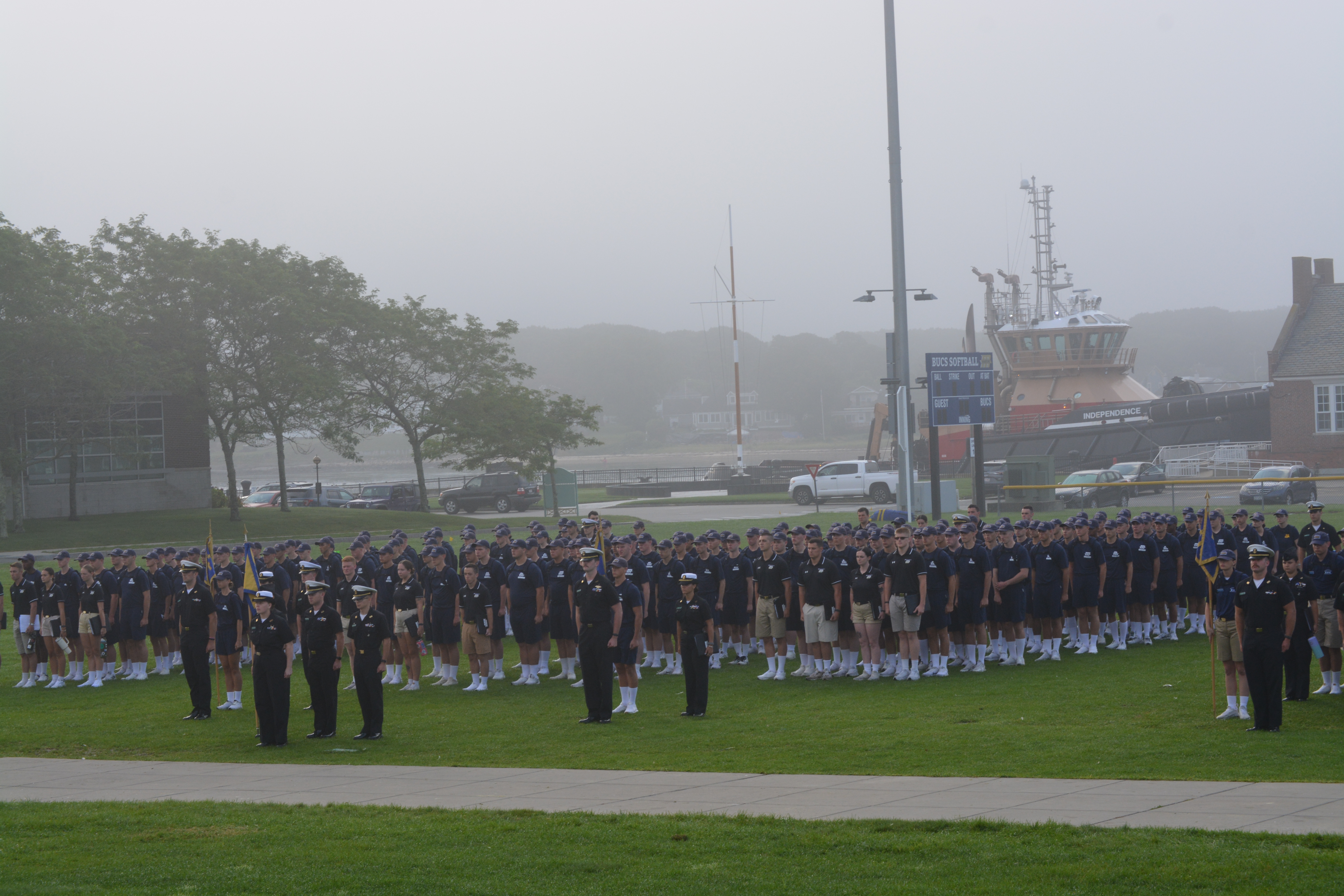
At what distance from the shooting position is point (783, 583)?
53.7 ft

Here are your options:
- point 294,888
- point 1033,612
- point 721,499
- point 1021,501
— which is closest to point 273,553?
point 1033,612

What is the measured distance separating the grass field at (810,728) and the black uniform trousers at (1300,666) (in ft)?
0.70

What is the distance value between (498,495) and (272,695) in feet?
138

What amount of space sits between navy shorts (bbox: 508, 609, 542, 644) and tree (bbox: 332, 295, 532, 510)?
3644cm

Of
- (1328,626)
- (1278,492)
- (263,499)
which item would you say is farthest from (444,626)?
(263,499)

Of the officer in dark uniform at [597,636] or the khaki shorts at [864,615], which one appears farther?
the khaki shorts at [864,615]

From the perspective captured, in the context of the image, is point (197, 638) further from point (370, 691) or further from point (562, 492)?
point (562, 492)

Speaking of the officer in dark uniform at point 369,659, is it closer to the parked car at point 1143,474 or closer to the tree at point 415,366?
the parked car at point 1143,474

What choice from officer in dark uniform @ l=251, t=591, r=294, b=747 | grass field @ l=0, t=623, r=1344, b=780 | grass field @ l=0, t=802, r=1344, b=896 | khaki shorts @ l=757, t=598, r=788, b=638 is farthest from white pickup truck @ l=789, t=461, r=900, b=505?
grass field @ l=0, t=802, r=1344, b=896

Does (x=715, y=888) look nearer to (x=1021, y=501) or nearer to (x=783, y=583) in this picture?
(x=783, y=583)

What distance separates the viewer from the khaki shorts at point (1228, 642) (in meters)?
11.8

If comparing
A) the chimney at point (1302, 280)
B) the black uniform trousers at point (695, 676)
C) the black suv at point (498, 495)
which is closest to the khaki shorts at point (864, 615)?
the black uniform trousers at point (695, 676)

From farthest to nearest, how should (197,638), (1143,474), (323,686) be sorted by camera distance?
(1143,474)
(197,638)
(323,686)

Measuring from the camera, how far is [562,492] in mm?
49094
